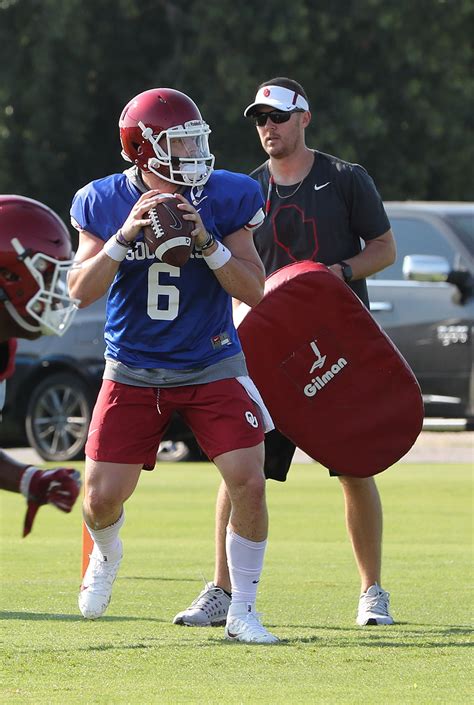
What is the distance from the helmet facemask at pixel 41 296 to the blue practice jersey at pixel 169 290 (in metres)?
1.23

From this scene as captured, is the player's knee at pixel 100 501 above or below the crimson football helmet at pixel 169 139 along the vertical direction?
below

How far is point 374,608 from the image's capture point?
697 cm

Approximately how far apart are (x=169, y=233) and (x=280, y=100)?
167 centimetres

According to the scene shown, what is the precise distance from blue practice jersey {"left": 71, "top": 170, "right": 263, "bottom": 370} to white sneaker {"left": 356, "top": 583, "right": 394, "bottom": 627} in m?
1.20

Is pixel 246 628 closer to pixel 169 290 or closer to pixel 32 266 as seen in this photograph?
pixel 169 290

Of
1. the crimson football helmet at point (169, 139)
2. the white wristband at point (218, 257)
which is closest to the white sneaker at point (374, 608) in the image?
the white wristband at point (218, 257)

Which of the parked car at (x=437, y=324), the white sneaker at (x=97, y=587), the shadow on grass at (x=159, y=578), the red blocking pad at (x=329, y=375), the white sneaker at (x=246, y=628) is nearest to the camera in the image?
the white sneaker at (x=246, y=628)

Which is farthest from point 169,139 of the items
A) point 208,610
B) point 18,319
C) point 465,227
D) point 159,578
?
point 465,227

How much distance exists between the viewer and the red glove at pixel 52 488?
5102mm

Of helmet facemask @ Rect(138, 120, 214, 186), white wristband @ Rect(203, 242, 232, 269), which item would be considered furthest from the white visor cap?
white wristband @ Rect(203, 242, 232, 269)

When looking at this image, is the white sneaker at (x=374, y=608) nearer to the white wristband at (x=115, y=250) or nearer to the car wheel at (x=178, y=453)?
the white wristband at (x=115, y=250)

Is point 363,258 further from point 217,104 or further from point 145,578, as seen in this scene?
point 217,104

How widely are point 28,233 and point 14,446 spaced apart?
38.9 feet

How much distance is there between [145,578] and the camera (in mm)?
8258
